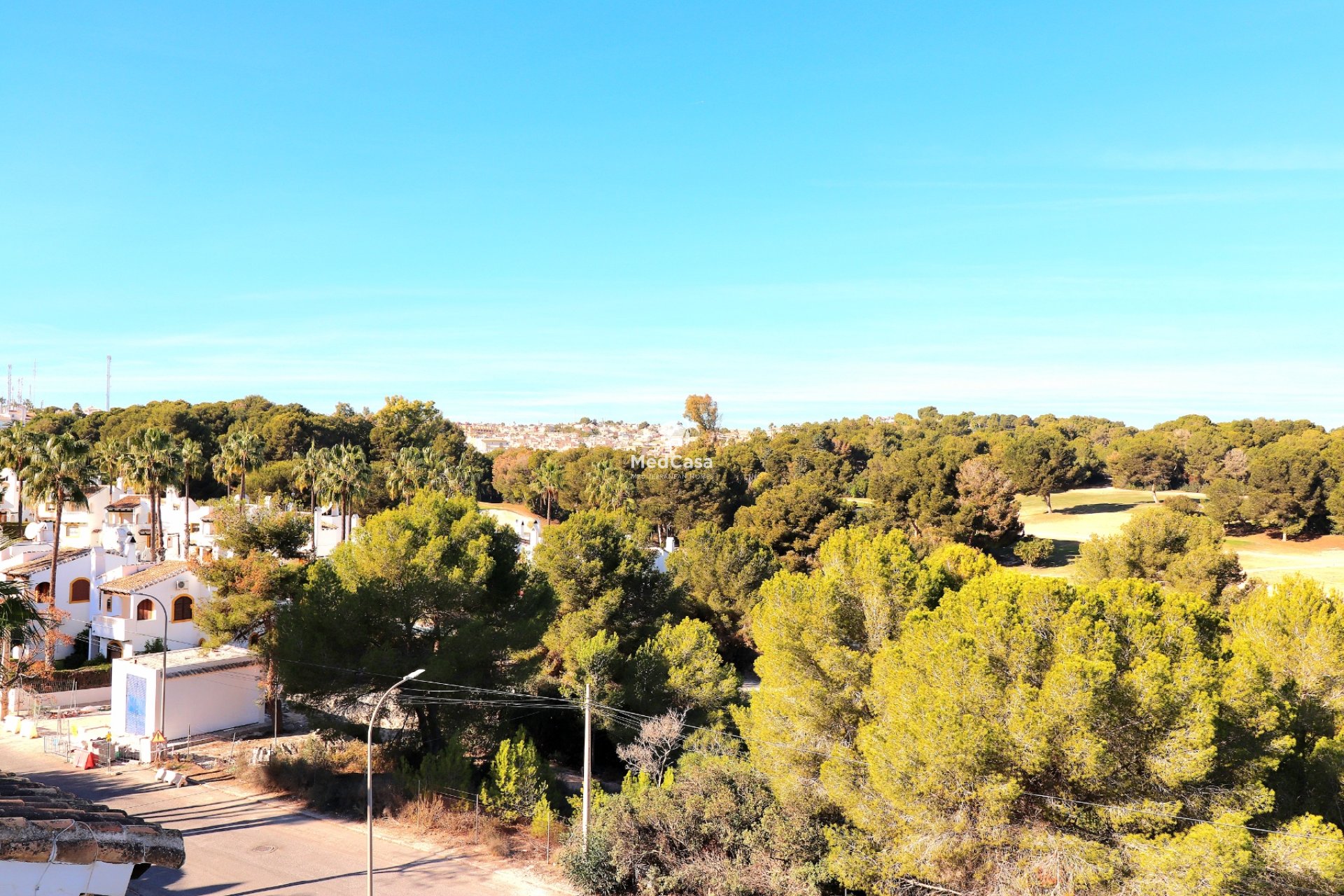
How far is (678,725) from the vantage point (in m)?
24.6

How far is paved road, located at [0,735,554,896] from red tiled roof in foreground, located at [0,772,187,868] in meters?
10.3

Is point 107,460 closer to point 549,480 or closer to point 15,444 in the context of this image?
point 15,444

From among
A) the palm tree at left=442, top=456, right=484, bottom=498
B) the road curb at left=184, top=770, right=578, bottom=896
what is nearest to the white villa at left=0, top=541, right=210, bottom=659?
the road curb at left=184, top=770, right=578, bottom=896

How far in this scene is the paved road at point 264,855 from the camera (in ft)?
60.2

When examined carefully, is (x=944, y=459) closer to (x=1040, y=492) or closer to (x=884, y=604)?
(x=1040, y=492)

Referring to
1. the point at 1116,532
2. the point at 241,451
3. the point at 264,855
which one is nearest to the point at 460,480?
the point at 241,451

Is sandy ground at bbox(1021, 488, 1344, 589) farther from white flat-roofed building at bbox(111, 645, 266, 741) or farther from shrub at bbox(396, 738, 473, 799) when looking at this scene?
white flat-roofed building at bbox(111, 645, 266, 741)

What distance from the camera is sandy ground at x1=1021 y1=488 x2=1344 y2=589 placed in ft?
208

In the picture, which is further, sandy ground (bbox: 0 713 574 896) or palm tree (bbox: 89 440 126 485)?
palm tree (bbox: 89 440 126 485)

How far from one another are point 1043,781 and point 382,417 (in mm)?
130377

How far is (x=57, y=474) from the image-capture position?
119ft

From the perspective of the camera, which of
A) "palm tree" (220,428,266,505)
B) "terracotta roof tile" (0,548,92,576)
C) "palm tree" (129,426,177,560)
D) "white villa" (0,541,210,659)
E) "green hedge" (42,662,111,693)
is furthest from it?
"palm tree" (220,428,266,505)

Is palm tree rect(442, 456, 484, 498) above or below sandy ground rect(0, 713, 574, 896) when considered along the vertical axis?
above

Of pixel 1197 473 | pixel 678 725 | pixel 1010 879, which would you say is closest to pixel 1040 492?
pixel 1197 473
